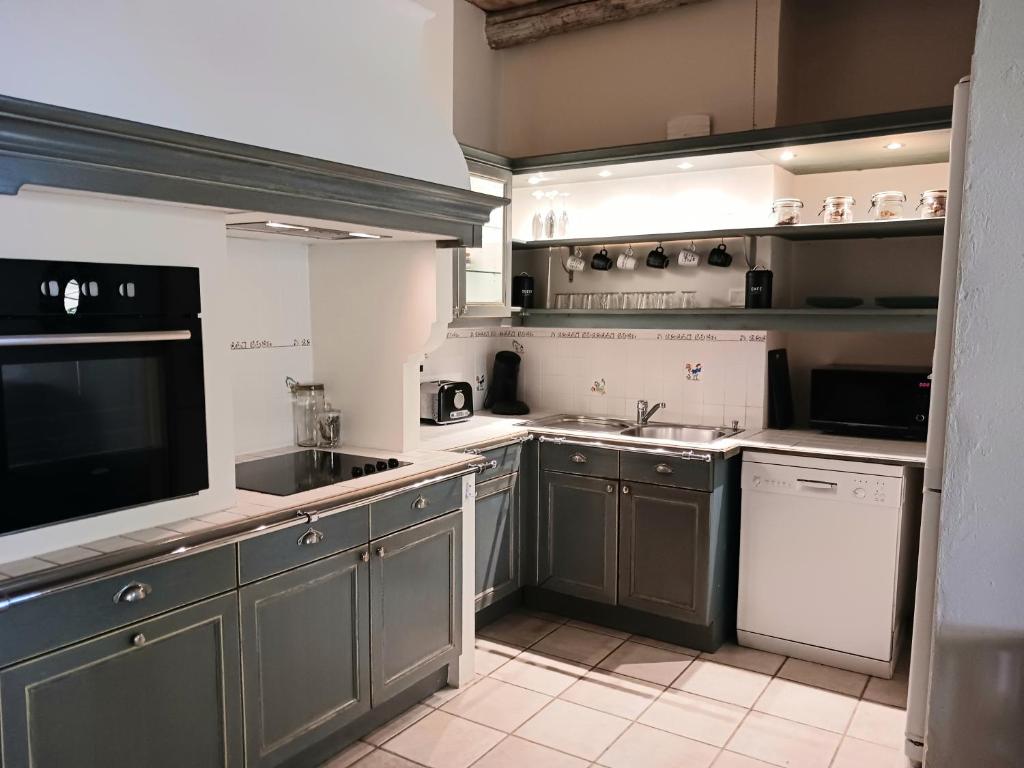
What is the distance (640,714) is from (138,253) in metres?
2.33

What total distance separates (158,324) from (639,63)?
10.0 feet

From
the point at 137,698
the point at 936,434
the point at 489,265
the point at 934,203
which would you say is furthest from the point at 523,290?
the point at 137,698

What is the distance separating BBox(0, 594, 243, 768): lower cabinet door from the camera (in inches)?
70.3

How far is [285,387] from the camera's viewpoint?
3.21 m

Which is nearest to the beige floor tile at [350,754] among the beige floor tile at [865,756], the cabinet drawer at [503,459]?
the cabinet drawer at [503,459]

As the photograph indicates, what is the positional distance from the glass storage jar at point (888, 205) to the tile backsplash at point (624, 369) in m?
0.74

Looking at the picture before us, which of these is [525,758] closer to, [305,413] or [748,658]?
[748,658]

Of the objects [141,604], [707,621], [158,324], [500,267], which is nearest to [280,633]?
[141,604]

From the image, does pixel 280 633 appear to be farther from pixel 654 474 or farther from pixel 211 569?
pixel 654 474

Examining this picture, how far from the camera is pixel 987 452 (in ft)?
5.06

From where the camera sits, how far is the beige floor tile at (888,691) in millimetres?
3104

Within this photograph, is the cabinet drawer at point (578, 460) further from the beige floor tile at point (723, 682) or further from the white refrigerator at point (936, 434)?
the white refrigerator at point (936, 434)

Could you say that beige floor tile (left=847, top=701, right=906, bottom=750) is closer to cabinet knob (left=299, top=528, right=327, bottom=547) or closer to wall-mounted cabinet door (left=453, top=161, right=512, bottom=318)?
cabinet knob (left=299, top=528, right=327, bottom=547)

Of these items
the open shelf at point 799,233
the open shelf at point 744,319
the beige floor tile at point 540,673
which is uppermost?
the open shelf at point 799,233
